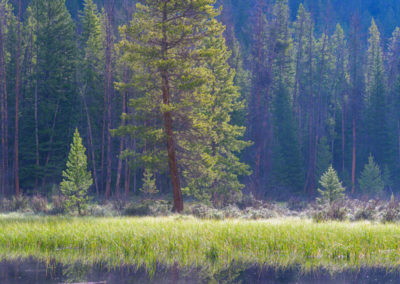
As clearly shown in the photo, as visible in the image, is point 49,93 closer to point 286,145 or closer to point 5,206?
point 5,206

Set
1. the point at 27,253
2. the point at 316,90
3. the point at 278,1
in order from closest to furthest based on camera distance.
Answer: the point at 27,253 < the point at 278,1 < the point at 316,90

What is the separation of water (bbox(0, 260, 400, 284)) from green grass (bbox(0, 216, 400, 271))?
18.8 inches

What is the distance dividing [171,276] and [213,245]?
6.39 ft

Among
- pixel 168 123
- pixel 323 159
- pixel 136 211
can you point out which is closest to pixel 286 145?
pixel 323 159

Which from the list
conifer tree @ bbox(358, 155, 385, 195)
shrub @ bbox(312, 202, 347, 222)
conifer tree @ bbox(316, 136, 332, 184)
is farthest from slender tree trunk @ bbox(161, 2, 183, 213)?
conifer tree @ bbox(316, 136, 332, 184)

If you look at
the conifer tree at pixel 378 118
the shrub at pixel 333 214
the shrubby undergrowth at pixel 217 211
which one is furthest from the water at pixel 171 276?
the conifer tree at pixel 378 118

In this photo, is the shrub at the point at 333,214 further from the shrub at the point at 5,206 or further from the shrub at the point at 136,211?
the shrub at the point at 5,206

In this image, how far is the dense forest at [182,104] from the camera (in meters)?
19.6

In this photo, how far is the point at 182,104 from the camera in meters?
19.3

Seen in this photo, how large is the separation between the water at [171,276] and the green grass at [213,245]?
1.57 ft

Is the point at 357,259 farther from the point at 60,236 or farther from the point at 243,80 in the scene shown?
the point at 243,80

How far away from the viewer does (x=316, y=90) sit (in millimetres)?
52094

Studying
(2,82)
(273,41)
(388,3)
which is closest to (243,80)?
(273,41)

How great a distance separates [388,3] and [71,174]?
9813 cm
